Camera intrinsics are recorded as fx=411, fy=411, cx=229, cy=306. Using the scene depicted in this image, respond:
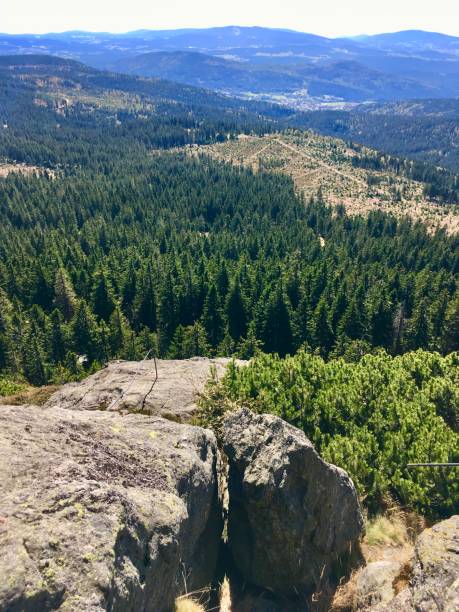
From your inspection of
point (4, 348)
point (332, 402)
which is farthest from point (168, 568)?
point (4, 348)

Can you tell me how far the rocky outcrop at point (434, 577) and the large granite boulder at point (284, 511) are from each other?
3.76 meters

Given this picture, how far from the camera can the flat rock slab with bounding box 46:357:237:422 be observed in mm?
26588

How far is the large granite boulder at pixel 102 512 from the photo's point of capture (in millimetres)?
9781

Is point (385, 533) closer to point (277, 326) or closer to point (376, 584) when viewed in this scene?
point (376, 584)

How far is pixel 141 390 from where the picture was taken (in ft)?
96.7

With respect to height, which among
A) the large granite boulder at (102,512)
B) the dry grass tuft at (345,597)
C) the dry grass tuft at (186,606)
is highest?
the large granite boulder at (102,512)

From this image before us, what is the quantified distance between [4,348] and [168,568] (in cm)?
6469

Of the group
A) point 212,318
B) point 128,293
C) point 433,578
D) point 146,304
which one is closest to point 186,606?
point 433,578

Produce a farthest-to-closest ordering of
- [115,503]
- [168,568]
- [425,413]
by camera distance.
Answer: [425,413], [168,568], [115,503]

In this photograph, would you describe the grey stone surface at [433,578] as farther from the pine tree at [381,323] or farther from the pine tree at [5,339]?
the pine tree at [5,339]

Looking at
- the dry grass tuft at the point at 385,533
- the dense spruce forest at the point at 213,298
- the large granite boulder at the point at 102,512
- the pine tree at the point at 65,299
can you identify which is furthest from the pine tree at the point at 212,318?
the large granite boulder at the point at 102,512

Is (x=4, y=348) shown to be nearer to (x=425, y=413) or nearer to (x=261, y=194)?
(x=425, y=413)

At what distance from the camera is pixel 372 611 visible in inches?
510

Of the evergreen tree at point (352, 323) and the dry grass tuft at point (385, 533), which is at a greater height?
the dry grass tuft at point (385, 533)
